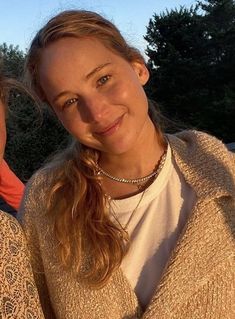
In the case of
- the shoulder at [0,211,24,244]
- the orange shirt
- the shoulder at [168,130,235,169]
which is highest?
the shoulder at [168,130,235,169]

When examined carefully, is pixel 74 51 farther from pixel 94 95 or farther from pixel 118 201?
pixel 118 201

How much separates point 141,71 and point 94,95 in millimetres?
252

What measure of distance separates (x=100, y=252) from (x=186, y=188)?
30cm

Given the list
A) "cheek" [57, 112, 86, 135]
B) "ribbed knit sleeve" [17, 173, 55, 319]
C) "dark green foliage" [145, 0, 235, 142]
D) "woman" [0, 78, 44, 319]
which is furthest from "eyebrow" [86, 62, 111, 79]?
"dark green foliage" [145, 0, 235, 142]

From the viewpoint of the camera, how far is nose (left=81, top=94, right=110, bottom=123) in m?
1.54

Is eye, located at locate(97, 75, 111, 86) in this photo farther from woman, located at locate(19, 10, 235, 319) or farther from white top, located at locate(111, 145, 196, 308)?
white top, located at locate(111, 145, 196, 308)

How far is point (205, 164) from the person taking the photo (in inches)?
64.0

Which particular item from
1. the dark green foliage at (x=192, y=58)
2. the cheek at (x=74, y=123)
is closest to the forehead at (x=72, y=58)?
the cheek at (x=74, y=123)

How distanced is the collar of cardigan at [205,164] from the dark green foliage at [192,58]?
20.8m

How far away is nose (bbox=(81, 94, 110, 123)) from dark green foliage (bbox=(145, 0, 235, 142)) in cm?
2102

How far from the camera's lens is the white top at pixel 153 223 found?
1.55 metres

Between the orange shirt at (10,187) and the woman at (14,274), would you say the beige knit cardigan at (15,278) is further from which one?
the orange shirt at (10,187)

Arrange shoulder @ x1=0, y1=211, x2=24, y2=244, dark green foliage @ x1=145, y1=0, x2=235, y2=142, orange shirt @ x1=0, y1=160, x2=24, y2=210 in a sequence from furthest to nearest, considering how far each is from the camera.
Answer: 1. dark green foliage @ x1=145, y1=0, x2=235, y2=142
2. orange shirt @ x1=0, y1=160, x2=24, y2=210
3. shoulder @ x1=0, y1=211, x2=24, y2=244

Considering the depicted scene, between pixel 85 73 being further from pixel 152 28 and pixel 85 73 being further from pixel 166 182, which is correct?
pixel 152 28
